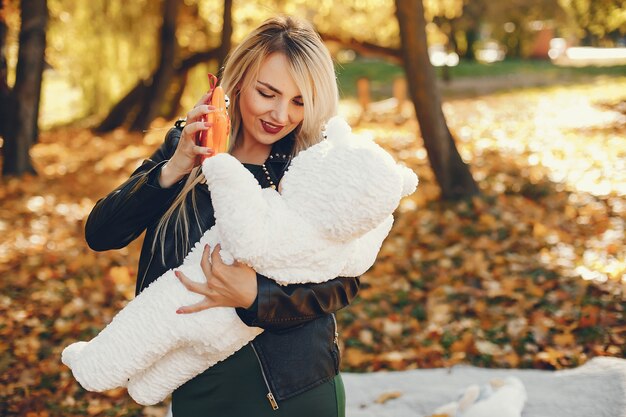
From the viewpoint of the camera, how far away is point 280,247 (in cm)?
171

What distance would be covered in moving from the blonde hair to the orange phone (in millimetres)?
123

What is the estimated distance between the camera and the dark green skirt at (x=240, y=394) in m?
1.92

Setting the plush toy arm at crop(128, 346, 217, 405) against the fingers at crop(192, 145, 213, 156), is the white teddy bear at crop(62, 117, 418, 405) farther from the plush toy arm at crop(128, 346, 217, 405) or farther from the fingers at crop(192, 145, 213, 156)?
the fingers at crop(192, 145, 213, 156)

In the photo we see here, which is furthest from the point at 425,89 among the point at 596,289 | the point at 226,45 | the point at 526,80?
the point at 526,80

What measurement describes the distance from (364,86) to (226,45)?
15.4 ft

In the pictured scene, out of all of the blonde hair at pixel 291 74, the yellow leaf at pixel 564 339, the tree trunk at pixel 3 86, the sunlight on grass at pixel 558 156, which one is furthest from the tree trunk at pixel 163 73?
the blonde hair at pixel 291 74

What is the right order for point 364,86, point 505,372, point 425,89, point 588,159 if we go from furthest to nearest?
1. point 364,86
2. point 588,159
3. point 425,89
4. point 505,372

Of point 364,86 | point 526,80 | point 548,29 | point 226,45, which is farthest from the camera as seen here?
point 548,29

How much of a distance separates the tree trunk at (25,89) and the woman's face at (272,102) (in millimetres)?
7981

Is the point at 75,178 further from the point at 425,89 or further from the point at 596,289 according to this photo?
the point at 596,289

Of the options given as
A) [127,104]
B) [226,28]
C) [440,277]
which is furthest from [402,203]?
[127,104]

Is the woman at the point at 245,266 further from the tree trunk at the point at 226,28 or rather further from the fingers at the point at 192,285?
the tree trunk at the point at 226,28

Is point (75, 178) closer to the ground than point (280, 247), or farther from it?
closer to the ground

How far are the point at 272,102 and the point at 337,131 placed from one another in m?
0.31
